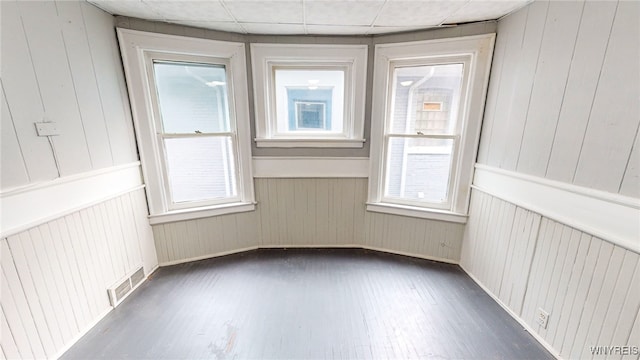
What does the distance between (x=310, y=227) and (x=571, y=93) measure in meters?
2.26

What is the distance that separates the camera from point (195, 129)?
2.22 m

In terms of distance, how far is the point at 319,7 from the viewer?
5.44ft

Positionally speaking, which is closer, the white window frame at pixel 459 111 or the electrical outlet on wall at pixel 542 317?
the electrical outlet on wall at pixel 542 317

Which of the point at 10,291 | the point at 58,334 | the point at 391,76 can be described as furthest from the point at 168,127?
the point at 391,76

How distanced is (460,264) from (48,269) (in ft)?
10.2

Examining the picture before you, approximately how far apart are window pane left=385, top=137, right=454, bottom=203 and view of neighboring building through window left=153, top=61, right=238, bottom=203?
1659 millimetres

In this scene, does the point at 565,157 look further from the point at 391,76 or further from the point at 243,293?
the point at 243,293

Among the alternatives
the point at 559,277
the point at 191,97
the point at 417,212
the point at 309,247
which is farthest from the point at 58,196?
the point at 559,277

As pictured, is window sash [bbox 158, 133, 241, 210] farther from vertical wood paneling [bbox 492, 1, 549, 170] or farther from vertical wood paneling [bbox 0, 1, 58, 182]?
vertical wood paneling [bbox 492, 1, 549, 170]

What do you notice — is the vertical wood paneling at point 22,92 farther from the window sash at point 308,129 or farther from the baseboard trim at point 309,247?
the window sash at point 308,129

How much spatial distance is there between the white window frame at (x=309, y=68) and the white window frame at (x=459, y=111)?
0.16 meters

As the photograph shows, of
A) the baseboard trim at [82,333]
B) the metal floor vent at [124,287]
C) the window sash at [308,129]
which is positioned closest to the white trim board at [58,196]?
the metal floor vent at [124,287]

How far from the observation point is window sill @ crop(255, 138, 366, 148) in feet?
7.85

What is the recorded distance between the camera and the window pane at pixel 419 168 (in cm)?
228
